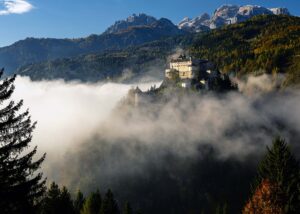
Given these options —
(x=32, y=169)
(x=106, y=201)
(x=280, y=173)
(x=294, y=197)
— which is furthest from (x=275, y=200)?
(x=106, y=201)

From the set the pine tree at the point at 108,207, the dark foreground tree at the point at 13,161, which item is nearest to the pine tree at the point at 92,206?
the pine tree at the point at 108,207

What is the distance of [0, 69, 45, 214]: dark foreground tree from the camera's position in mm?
31725

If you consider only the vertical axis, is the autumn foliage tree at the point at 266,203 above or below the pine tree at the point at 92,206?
above

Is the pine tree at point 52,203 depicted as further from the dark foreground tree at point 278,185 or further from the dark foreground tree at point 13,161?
the dark foreground tree at point 13,161

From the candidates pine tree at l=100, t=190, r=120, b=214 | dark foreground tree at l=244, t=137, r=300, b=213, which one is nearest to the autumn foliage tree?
dark foreground tree at l=244, t=137, r=300, b=213

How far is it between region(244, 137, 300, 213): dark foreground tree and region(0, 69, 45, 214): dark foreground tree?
29.1 meters

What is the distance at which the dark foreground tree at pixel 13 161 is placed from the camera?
104ft

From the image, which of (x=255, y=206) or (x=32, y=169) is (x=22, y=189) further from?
(x=255, y=206)

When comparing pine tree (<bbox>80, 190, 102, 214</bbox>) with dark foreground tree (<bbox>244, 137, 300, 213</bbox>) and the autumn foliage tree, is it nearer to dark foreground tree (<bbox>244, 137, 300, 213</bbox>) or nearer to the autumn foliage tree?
dark foreground tree (<bbox>244, 137, 300, 213</bbox>)

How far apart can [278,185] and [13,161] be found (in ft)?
128

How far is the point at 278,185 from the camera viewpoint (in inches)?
2394

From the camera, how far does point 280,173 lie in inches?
2827

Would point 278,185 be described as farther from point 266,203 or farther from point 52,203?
point 52,203

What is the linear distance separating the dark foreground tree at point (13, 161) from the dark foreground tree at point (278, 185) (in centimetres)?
2910
